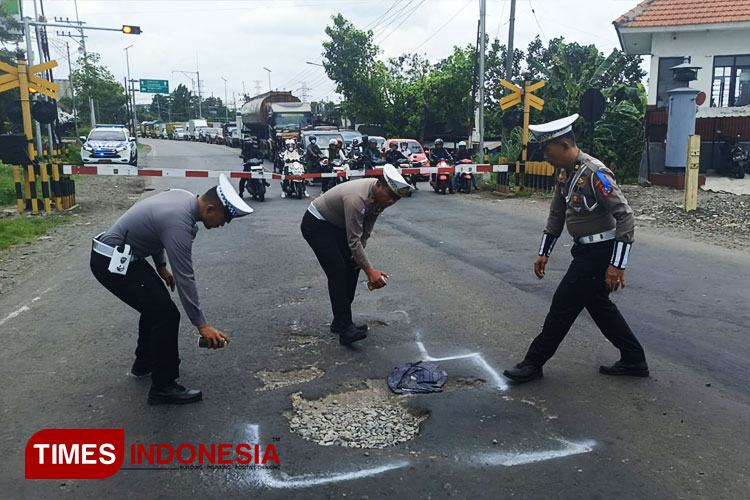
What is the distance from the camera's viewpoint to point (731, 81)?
2130 cm

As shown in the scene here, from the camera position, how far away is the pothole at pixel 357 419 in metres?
3.80

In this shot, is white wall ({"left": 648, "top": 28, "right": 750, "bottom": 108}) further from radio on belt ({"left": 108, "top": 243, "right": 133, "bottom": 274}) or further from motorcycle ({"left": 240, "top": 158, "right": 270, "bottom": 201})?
radio on belt ({"left": 108, "top": 243, "right": 133, "bottom": 274})

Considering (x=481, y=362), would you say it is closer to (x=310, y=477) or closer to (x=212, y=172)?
(x=310, y=477)

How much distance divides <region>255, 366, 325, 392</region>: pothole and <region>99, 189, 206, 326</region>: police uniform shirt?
0.83m

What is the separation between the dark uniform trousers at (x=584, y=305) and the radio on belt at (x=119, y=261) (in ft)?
9.23

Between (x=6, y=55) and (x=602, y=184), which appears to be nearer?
(x=602, y=184)

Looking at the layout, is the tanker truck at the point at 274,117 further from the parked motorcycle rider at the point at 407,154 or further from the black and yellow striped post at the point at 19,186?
the black and yellow striped post at the point at 19,186

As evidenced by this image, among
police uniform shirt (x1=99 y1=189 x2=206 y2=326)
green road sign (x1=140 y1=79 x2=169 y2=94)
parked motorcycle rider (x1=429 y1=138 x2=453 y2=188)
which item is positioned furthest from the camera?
green road sign (x1=140 y1=79 x2=169 y2=94)

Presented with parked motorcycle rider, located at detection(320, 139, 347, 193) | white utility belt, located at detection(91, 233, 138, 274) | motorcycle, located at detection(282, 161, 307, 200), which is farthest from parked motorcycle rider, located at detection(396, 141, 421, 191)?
white utility belt, located at detection(91, 233, 138, 274)

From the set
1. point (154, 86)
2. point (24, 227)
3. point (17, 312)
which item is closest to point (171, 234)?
point (17, 312)

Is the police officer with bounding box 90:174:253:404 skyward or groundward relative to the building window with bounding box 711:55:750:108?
groundward

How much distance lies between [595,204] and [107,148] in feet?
79.3

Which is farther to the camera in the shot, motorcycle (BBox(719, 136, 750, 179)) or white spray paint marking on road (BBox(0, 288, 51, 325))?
motorcycle (BBox(719, 136, 750, 179))

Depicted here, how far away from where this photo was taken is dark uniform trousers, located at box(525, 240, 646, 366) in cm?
444
